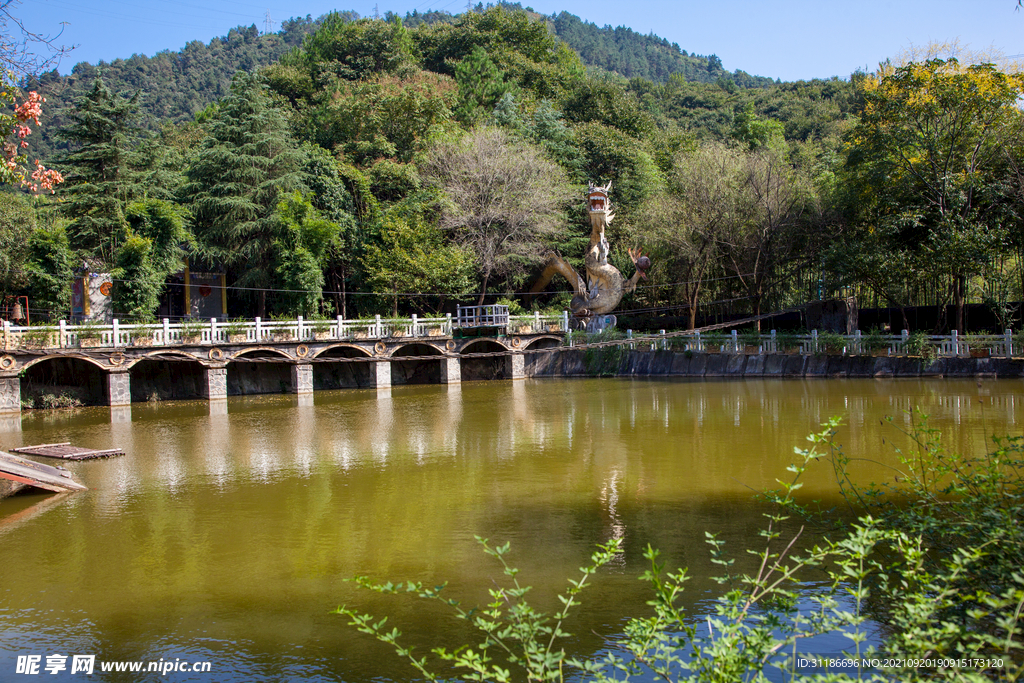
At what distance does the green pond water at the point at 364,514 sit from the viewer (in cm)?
615

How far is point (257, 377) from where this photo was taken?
24734 mm

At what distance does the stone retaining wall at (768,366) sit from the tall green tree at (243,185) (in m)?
11.3

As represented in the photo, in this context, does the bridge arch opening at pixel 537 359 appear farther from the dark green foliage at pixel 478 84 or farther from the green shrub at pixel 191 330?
the dark green foliage at pixel 478 84

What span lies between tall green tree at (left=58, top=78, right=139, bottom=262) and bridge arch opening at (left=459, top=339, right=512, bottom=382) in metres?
12.6

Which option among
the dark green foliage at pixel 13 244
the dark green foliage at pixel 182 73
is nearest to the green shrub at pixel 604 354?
the dark green foliage at pixel 13 244

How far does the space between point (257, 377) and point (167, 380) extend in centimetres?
267

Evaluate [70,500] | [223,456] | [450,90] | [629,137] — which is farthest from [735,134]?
[70,500]

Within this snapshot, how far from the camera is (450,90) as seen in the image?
123 feet

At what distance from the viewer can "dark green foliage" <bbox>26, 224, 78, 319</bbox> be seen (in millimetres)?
23250

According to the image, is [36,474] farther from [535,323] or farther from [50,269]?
[535,323]

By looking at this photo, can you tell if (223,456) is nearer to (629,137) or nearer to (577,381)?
(577,381)

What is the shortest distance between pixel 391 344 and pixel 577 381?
620 cm

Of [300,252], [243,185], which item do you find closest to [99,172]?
[243,185]

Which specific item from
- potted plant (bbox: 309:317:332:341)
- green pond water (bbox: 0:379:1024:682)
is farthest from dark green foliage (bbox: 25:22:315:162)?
green pond water (bbox: 0:379:1024:682)
